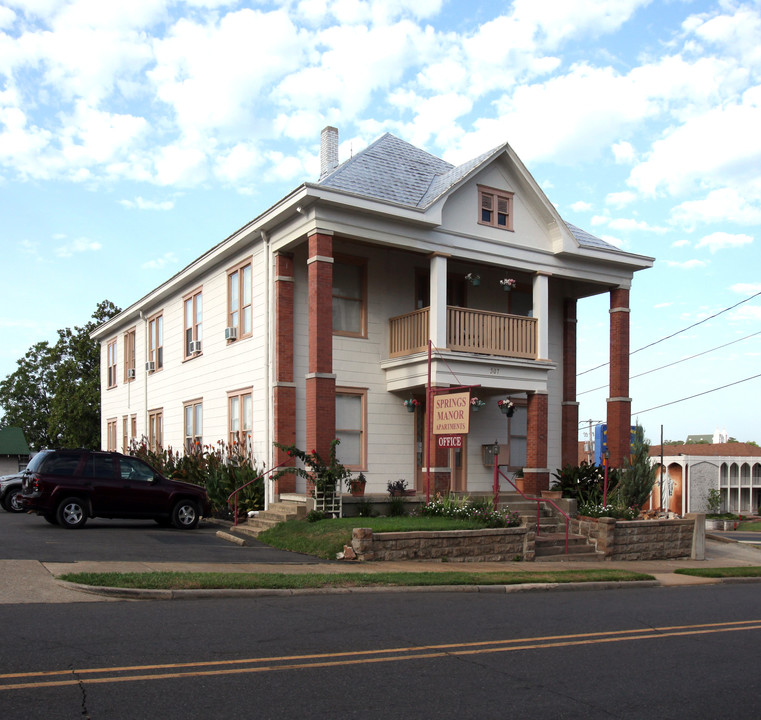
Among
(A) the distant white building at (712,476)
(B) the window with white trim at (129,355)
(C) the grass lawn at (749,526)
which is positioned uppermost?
(B) the window with white trim at (129,355)

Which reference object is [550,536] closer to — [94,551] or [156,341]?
[94,551]

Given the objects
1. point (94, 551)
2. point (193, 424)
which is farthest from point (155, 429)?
point (94, 551)

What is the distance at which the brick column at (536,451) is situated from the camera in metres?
21.1

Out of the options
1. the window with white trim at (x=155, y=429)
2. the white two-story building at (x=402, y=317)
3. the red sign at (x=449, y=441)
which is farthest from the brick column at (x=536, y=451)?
the window with white trim at (x=155, y=429)

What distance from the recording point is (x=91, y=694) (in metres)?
5.98

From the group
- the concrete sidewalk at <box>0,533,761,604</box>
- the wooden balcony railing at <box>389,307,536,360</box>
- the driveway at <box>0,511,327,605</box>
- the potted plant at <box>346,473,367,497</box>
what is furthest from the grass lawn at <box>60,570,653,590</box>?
the wooden balcony railing at <box>389,307,536,360</box>

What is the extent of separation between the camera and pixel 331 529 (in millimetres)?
16078

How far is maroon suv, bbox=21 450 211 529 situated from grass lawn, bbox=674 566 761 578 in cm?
1083

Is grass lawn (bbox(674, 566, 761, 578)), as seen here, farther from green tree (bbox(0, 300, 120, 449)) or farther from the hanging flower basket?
green tree (bbox(0, 300, 120, 449))

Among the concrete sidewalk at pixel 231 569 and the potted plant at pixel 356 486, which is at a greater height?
the potted plant at pixel 356 486

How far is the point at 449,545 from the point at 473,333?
6381 millimetres

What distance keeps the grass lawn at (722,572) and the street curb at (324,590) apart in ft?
7.83

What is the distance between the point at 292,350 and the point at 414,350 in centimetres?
299

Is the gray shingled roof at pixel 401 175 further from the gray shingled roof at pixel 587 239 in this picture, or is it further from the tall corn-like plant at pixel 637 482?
the tall corn-like plant at pixel 637 482
